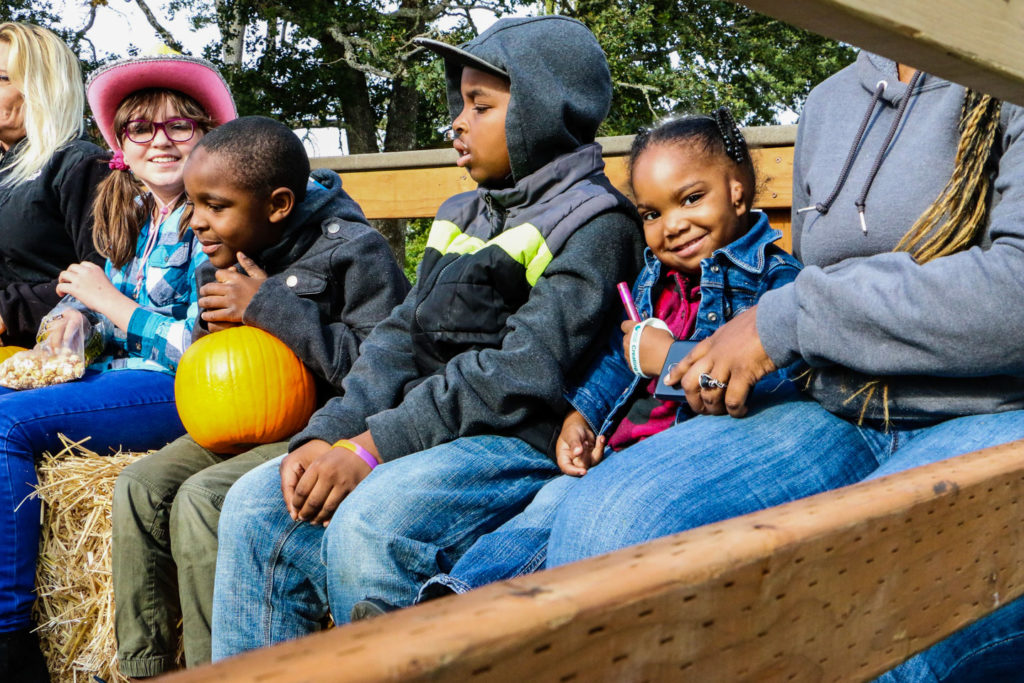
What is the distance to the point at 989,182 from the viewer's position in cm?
170

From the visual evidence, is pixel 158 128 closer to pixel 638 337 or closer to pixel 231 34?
pixel 638 337

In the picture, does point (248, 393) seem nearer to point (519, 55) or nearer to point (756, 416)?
point (519, 55)

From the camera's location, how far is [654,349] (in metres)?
1.97

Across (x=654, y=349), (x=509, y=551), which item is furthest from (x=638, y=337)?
(x=509, y=551)

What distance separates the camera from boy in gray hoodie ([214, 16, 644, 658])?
202 centimetres

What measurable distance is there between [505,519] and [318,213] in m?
1.21

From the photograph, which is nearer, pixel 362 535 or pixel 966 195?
pixel 966 195

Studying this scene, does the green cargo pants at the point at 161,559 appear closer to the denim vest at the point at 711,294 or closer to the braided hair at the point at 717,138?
the denim vest at the point at 711,294

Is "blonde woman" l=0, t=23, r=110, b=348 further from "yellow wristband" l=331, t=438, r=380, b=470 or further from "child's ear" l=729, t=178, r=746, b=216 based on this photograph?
"child's ear" l=729, t=178, r=746, b=216

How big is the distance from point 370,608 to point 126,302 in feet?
5.77

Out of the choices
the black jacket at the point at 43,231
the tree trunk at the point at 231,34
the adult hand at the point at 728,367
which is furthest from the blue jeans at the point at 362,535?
the tree trunk at the point at 231,34

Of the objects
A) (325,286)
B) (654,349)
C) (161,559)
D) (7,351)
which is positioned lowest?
(161,559)

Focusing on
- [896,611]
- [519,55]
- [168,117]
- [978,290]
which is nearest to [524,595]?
[896,611]

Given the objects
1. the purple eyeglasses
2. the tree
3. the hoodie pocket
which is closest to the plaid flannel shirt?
the hoodie pocket
